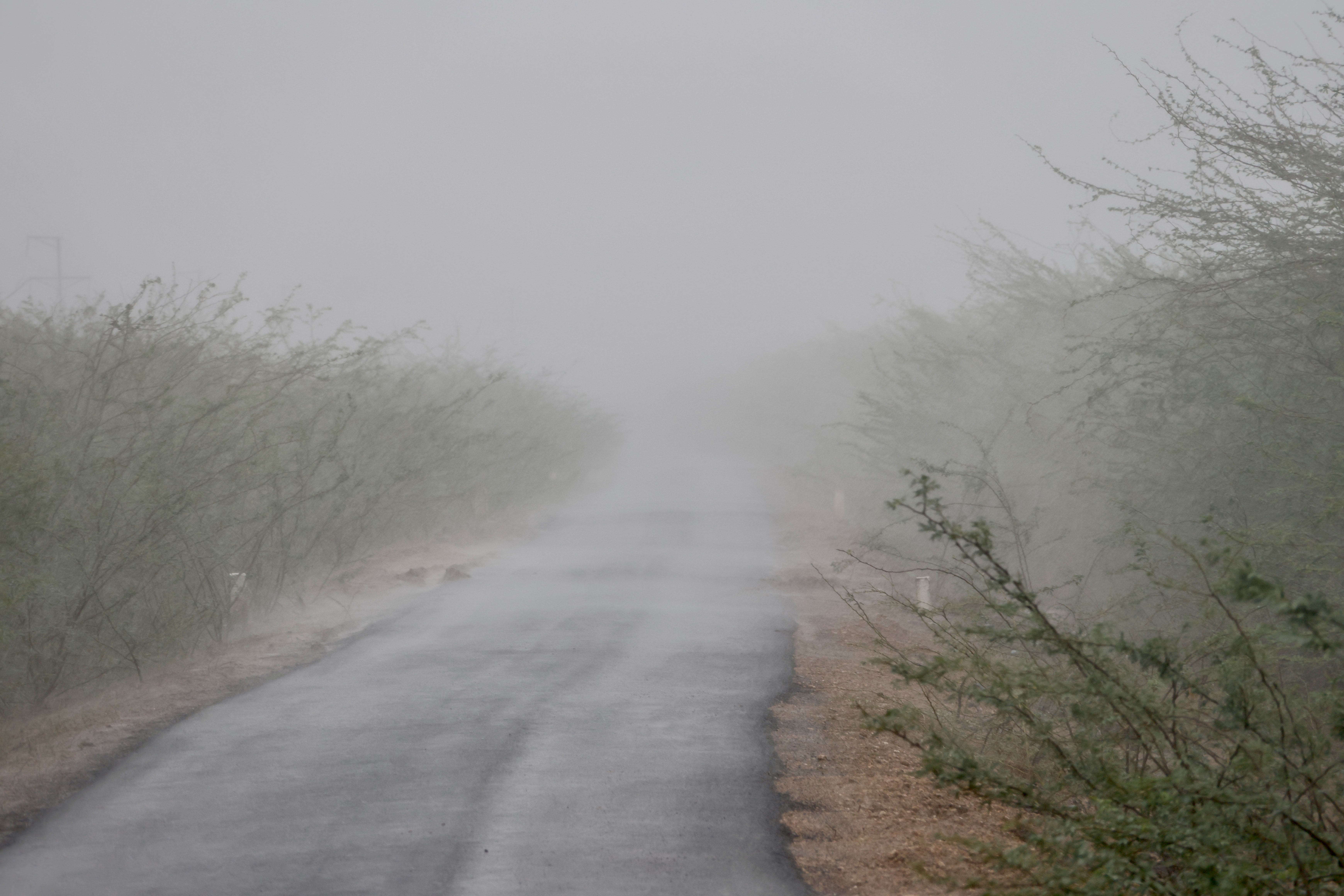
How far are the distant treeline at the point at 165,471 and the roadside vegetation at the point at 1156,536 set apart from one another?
5931 millimetres

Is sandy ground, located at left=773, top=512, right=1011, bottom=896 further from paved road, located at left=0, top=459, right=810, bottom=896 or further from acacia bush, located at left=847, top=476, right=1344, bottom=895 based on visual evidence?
acacia bush, located at left=847, top=476, right=1344, bottom=895

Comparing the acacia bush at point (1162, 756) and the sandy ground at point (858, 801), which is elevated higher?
the acacia bush at point (1162, 756)

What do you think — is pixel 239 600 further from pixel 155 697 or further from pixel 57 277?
pixel 57 277

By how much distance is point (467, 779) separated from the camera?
6.34 metres

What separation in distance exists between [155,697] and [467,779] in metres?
3.47

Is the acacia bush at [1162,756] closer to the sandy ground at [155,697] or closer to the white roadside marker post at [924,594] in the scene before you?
the sandy ground at [155,697]

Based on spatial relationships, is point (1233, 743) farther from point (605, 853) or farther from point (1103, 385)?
point (1103, 385)

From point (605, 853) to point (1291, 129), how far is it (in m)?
7.38

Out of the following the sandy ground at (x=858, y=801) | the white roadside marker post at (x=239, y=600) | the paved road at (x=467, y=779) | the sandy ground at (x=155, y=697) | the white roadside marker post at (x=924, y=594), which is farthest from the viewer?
the white roadside marker post at (x=924, y=594)

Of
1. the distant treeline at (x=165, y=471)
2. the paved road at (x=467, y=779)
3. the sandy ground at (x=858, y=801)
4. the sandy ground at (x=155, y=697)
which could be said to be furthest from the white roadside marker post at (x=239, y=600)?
the sandy ground at (x=858, y=801)

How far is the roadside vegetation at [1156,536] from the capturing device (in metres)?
3.49

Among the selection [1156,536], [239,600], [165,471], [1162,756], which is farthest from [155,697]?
[1156,536]

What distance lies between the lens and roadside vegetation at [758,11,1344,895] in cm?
349

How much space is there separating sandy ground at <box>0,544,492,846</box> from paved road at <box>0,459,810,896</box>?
0.73 feet
